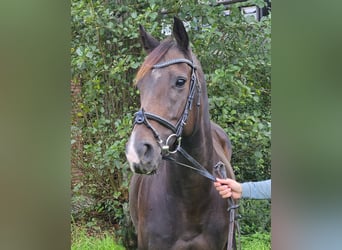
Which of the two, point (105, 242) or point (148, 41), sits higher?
point (148, 41)

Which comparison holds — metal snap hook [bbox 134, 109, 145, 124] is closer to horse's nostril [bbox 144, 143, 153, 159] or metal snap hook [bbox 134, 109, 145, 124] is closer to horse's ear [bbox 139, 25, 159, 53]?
horse's nostril [bbox 144, 143, 153, 159]

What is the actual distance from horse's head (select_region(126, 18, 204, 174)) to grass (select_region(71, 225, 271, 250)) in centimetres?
272

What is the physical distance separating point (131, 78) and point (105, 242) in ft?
6.17

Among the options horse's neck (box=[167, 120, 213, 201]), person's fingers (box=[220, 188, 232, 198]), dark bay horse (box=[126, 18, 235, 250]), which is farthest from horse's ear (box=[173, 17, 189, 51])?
person's fingers (box=[220, 188, 232, 198])

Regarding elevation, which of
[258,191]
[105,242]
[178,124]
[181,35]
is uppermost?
[181,35]

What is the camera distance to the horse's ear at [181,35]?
2.32 m

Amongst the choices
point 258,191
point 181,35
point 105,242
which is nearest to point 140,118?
point 181,35

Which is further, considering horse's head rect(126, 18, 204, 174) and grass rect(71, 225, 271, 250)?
grass rect(71, 225, 271, 250)

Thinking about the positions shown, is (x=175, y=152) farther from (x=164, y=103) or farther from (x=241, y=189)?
(x=241, y=189)

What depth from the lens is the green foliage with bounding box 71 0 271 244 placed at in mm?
4484

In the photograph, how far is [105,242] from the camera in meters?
5.00

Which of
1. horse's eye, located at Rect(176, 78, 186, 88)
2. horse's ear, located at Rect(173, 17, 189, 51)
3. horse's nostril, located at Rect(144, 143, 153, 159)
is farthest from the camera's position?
horse's ear, located at Rect(173, 17, 189, 51)
